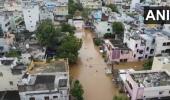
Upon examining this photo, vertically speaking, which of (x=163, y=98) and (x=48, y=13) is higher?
(x=48, y=13)

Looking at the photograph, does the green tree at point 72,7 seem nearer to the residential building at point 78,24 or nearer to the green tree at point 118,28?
the residential building at point 78,24

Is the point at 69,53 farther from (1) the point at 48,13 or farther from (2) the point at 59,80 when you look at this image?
(1) the point at 48,13

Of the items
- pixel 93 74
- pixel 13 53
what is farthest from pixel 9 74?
pixel 93 74

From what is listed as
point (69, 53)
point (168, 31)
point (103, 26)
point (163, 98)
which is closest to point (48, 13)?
point (103, 26)

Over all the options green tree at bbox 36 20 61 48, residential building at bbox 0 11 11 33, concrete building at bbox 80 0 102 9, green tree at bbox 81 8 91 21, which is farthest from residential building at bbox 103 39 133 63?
concrete building at bbox 80 0 102 9

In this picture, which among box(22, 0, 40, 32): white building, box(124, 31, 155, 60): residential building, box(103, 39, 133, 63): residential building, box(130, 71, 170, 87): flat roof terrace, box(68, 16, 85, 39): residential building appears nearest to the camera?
box(130, 71, 170, 87): flat roof terrace

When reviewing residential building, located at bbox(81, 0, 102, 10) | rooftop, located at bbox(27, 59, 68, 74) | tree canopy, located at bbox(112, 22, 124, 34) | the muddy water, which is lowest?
the muddy water

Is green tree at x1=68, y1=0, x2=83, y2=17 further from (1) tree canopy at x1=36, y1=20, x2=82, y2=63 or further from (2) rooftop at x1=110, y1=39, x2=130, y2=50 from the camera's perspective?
(2) rooftop at x1=110, y1=39, x2=130, y2=50
